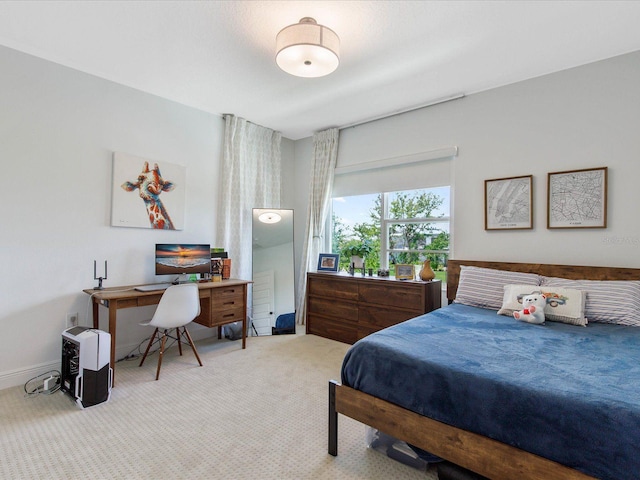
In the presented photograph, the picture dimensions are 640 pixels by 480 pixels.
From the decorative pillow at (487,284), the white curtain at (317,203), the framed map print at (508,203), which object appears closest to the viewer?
the decorative pillow at (487,284)

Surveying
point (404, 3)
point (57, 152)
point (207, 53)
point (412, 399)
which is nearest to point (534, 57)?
point (404, 3)

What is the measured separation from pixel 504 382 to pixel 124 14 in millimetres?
3065

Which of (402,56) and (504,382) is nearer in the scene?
(504,382)

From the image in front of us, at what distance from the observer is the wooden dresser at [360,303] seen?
3.24 metres

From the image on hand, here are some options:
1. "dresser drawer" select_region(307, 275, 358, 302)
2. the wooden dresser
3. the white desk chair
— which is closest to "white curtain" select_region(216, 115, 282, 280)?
"dresser drawer" select_region(307, 275, 358, 302)

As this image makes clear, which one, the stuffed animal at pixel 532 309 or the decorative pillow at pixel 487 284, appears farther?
the decorative pillow at pixel 487 284

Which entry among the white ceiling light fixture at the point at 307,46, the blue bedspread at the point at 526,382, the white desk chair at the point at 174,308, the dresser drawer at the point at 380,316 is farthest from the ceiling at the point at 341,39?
the dresser drawer at the point at 380,316

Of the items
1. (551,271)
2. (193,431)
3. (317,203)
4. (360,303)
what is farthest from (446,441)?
(317,203)

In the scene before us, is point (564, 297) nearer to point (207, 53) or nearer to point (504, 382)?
point (504, 382)

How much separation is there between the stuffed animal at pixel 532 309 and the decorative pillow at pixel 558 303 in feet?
0.20

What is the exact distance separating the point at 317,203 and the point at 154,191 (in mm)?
2030

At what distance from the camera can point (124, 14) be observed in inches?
86.4

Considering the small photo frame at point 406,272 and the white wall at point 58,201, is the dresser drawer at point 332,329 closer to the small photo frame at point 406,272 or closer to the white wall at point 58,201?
the small photo frame at point 406,272

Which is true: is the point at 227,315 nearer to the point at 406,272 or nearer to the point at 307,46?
the point at 406,272
